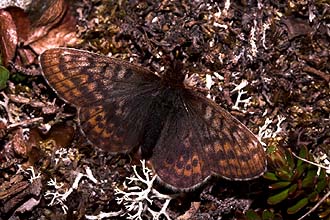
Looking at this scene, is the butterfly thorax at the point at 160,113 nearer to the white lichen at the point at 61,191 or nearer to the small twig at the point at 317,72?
the white lichen at the point at 61,191

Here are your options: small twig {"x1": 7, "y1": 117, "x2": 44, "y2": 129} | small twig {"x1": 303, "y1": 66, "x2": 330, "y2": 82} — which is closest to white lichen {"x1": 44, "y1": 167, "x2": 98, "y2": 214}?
small twig {"x1": 7, "y1": 117, "x2": 44, "y2": 129}

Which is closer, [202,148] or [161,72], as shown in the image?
[202,148]

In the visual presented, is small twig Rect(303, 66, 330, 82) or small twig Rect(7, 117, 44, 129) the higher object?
small twig Rect(303, 66, 330, 82)

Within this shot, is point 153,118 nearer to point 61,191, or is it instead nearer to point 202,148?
point 202,148

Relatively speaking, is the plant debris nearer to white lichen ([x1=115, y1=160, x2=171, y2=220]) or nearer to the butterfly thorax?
white lichen ([x1=115, y1=160, x2=171, y2=220])

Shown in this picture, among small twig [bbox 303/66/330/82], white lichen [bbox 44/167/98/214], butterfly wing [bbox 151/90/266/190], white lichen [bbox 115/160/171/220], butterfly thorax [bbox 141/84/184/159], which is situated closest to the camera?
butterfly wing [bbox 151/90/266/190]

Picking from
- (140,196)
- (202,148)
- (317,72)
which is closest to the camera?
(202,148)

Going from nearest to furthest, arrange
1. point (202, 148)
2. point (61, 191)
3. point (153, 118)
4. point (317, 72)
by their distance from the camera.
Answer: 1. point (202, 148)
2. point (153, 118)
3. point (61, 191)
4. point (317, 72)

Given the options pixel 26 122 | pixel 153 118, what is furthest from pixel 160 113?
pixel 26 122
